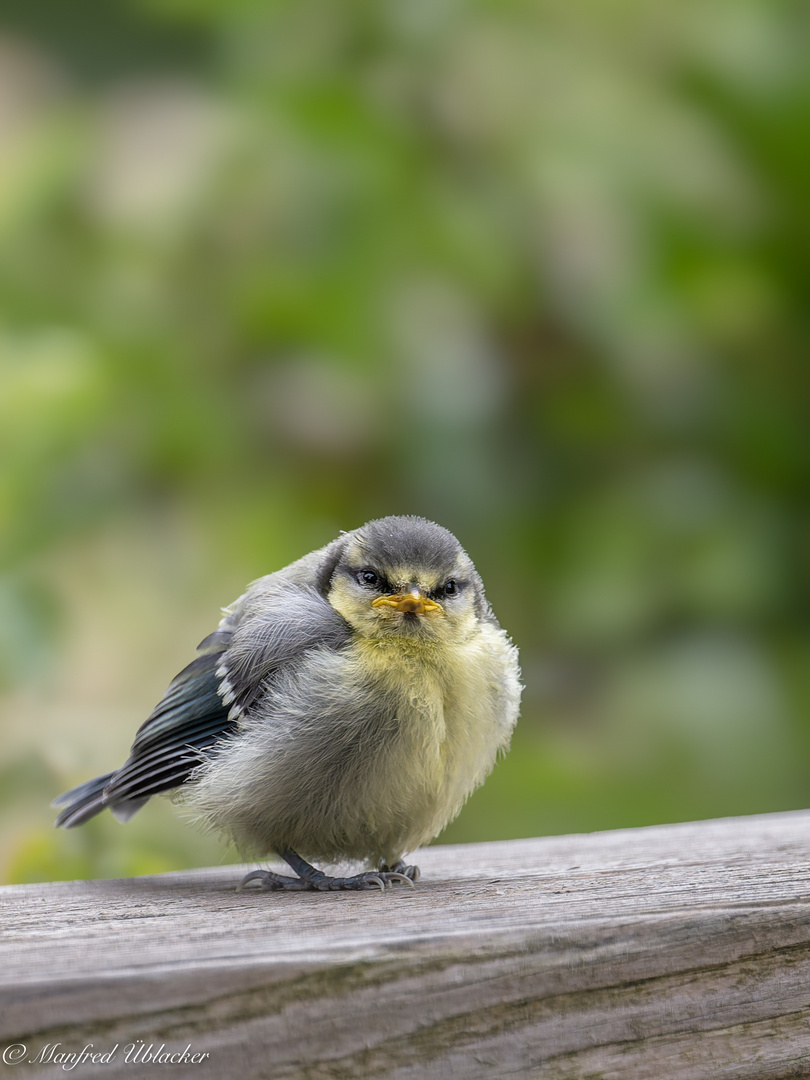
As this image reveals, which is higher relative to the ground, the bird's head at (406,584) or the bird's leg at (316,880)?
the bird's head at (406,584)

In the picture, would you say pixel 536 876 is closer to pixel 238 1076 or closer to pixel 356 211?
pixel 238 1076

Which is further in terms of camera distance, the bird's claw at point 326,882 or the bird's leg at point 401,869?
the bird's leg at point 401,869

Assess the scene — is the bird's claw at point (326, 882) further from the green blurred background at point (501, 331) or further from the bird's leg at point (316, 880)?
the green blurred background at point (501, 331)

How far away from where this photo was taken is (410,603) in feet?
7.80

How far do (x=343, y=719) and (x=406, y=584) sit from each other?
0.36 metres

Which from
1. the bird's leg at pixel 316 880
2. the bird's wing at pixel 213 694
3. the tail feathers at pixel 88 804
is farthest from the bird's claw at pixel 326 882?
the tail feathers at pixel 88 804

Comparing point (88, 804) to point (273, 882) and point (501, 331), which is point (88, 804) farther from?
point (501, 331)

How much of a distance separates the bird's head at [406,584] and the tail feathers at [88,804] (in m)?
0.59

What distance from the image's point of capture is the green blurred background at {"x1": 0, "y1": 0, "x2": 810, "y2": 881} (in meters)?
3.44

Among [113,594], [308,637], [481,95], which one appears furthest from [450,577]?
[481,95]

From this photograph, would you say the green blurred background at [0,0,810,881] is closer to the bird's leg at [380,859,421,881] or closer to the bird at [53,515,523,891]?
the bird at [53,515,523,891]

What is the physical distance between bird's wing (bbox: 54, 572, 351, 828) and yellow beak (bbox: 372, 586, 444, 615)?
0.30ft

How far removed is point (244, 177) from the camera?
3.62 metres

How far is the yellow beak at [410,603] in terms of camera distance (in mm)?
2377
